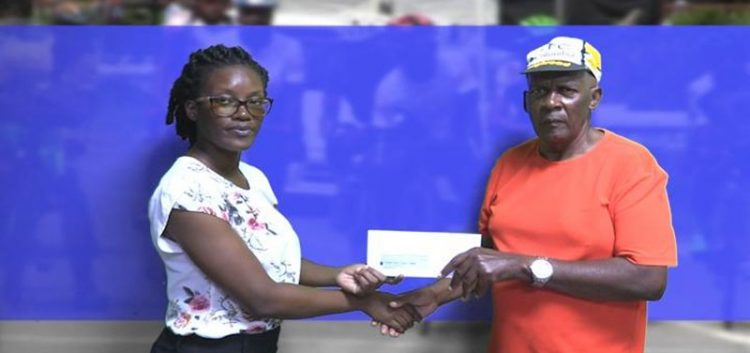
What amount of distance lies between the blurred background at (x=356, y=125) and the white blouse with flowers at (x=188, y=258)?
0.73 metres

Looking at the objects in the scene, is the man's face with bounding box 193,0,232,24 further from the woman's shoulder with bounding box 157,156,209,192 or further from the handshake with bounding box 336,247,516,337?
the handshake with bounding box 336,247,516,337

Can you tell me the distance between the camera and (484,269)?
8.36ft

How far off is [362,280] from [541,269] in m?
0.52

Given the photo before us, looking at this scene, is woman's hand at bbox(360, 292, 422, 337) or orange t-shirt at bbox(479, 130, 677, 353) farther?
woman's hand at bbox(360, 292, 422, 337)

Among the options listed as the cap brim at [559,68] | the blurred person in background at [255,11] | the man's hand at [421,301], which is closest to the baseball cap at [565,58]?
the cap brim at [559,68]

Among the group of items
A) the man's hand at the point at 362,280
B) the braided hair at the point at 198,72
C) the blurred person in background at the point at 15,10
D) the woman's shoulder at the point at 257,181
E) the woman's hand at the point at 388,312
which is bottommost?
the woman's hand at the point at 388,312

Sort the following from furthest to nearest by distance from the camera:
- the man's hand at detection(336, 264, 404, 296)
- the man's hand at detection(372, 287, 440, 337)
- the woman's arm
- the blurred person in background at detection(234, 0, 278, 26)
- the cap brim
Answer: the blurred person in background at detection(234, 0, 278, 26)
the man's hand at detection(372, 287, 440, 337)
the man's hand at detection(336, 264, 404, 296)
the cap brim
the woman's arm

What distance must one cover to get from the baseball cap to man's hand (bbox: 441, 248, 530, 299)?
51cm

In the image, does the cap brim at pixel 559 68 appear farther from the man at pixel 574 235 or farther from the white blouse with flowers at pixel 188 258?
the white blouse with flowers at pixel 188 258

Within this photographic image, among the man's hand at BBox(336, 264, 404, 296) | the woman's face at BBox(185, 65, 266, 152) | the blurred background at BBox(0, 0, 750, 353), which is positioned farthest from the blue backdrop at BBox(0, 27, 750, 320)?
the woman's face at BBox(185, 65, 266, 152)

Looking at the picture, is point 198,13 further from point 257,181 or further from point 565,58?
point 565,58

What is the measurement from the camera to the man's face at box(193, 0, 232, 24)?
11.4 ft

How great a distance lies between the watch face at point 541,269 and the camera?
8.26ft

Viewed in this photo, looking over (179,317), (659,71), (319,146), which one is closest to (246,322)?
(179,317)
